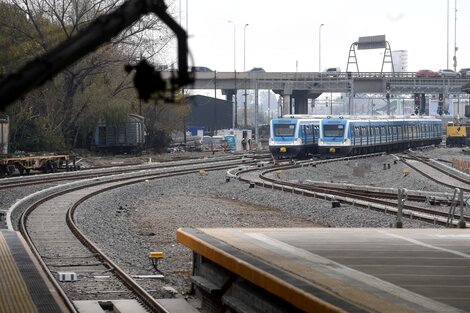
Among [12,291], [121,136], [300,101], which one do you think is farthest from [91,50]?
[300,101]

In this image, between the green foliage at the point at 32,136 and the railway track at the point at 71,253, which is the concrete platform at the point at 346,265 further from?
the green foliage at the point at 32,136

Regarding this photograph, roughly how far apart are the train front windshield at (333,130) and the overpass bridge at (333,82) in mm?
32146

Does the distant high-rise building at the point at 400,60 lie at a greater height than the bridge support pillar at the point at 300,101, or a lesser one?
greater

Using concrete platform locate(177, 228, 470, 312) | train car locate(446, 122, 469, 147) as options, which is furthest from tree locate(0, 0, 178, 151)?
concrete platform locate(177, 228, 470, 312)

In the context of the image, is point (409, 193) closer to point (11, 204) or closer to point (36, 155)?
point (11, 204)

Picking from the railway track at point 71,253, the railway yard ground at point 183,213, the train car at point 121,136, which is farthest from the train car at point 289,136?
the railway track at point 71,253

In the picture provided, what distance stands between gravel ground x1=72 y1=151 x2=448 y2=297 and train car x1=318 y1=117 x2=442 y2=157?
16979mm

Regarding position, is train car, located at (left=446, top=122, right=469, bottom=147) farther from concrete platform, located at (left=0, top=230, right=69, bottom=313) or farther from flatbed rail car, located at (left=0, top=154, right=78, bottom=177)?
concrete platform, located at (left=0, top=230, right=69, bottom=313)

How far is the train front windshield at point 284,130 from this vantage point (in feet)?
181

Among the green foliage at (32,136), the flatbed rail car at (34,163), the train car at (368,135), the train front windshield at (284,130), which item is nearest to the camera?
the flatbed rail car at (34,163)

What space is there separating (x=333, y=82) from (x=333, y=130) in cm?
3592

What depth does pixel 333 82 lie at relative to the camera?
9188 centimetres

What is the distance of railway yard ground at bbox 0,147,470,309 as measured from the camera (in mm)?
17003

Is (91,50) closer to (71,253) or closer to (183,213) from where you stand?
(71,253)
